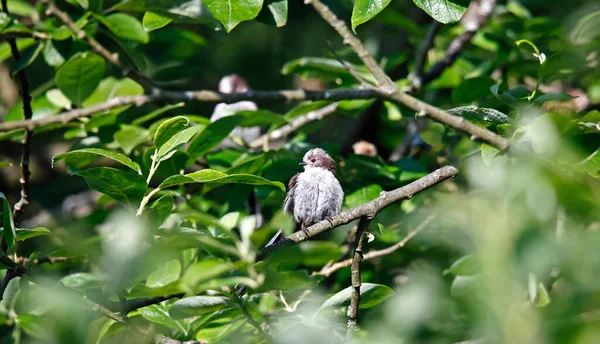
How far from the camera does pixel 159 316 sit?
100.0 inches

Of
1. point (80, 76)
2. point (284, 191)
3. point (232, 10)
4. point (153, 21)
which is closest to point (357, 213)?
point (284, 191)

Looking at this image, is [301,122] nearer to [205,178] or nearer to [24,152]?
[24,152]

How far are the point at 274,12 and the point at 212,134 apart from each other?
0.64 m

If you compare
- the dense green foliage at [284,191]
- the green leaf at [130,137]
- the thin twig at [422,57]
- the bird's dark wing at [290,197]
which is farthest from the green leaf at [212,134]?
the thin twig at [422,57]

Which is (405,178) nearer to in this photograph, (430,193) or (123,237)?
(430,193)

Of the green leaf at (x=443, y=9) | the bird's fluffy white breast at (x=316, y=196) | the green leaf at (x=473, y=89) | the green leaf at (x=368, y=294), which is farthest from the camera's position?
the bird's fluffy white breast at (x=316, y=196)

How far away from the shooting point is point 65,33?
3367mm

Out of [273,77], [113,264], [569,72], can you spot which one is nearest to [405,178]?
[569,72]

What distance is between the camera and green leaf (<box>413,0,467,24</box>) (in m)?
2.46

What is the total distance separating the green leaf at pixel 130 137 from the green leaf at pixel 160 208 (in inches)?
50.4

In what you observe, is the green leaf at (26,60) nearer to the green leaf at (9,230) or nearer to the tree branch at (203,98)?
the tree branch at (203,98)

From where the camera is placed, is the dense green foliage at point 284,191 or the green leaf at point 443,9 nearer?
the dense green foliage at point 284,191

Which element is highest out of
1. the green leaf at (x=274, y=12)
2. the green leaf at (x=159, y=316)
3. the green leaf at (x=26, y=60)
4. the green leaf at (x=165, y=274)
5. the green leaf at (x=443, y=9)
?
the green leaf at (x=443, y=9)

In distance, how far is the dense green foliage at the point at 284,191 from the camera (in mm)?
1272
